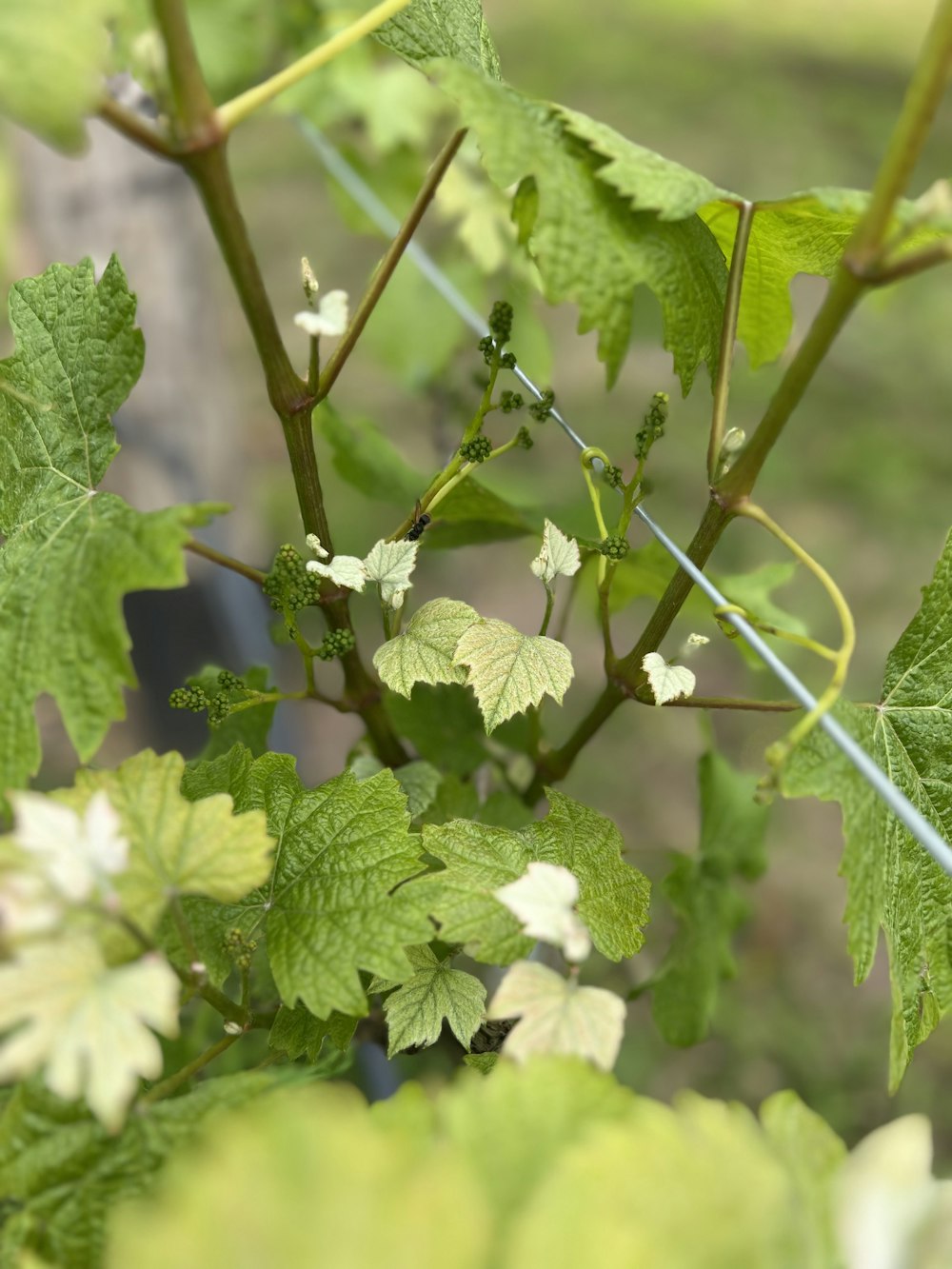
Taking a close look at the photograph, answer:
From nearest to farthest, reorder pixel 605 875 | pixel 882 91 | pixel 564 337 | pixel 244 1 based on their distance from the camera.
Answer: pixel 605 875 → pixel 244 1 → pixel 564 337 → pixel 882 91

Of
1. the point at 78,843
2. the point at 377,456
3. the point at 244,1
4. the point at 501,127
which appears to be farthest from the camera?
the point at 244,1

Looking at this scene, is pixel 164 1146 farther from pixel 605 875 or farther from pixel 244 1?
pixel 244 1

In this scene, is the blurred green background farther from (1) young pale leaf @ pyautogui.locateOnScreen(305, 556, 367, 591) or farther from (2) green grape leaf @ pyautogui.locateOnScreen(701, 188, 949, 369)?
(1) young pale leaf @ pyautogui.locateOnScreen(305, 556, 367, 591)

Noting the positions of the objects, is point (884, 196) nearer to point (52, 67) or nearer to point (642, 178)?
point (642, 178)

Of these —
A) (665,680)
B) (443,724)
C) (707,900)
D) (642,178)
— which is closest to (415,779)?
(443,724)

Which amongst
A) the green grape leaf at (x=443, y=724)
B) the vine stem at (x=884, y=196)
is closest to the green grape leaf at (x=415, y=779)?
the green grape leaf at (x=443, y=724)

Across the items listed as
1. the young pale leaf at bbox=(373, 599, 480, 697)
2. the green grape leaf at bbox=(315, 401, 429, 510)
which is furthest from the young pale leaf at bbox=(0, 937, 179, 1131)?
the green grape leaf at bbox=(315, 401, 429, 510)

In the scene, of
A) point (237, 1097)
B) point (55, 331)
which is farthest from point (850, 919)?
point (55, 331)
